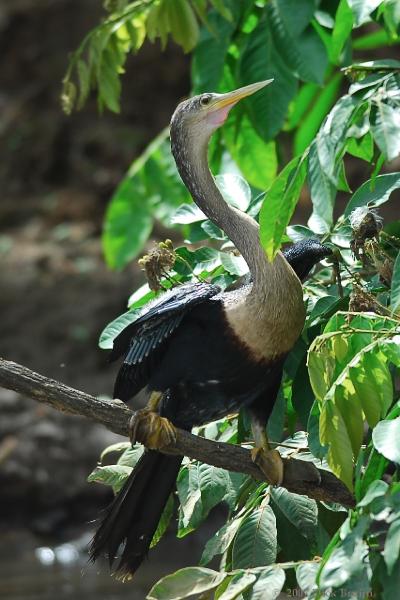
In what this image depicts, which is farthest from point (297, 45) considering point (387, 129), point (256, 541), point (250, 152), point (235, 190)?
point (256, 541)

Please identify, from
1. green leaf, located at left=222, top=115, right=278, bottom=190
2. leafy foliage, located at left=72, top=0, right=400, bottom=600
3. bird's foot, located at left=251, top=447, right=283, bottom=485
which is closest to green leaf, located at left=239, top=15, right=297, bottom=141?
leafy foliage, located at left=72, top=0, right=400, bottom=600

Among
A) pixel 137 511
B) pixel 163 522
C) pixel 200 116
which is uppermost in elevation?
pixel 200 116

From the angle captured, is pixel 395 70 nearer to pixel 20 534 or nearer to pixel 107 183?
pixel 20 534

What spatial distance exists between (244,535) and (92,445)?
387cm

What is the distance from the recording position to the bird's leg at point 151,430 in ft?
8.74

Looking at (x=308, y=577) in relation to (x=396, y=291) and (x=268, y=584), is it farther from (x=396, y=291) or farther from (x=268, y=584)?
(x=396, y=291)

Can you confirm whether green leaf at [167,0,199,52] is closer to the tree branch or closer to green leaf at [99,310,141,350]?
green leaf at [99,310,141,350]

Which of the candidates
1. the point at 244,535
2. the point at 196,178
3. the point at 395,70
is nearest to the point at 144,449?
the point at 244,535

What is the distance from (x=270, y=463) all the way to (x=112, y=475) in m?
0.45

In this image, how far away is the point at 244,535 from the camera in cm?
261

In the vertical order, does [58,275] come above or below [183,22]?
below

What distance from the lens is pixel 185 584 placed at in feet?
7.25

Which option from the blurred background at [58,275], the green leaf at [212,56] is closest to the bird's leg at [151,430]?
the green leaf at [212,56]

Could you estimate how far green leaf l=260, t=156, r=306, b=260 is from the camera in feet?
7.27
